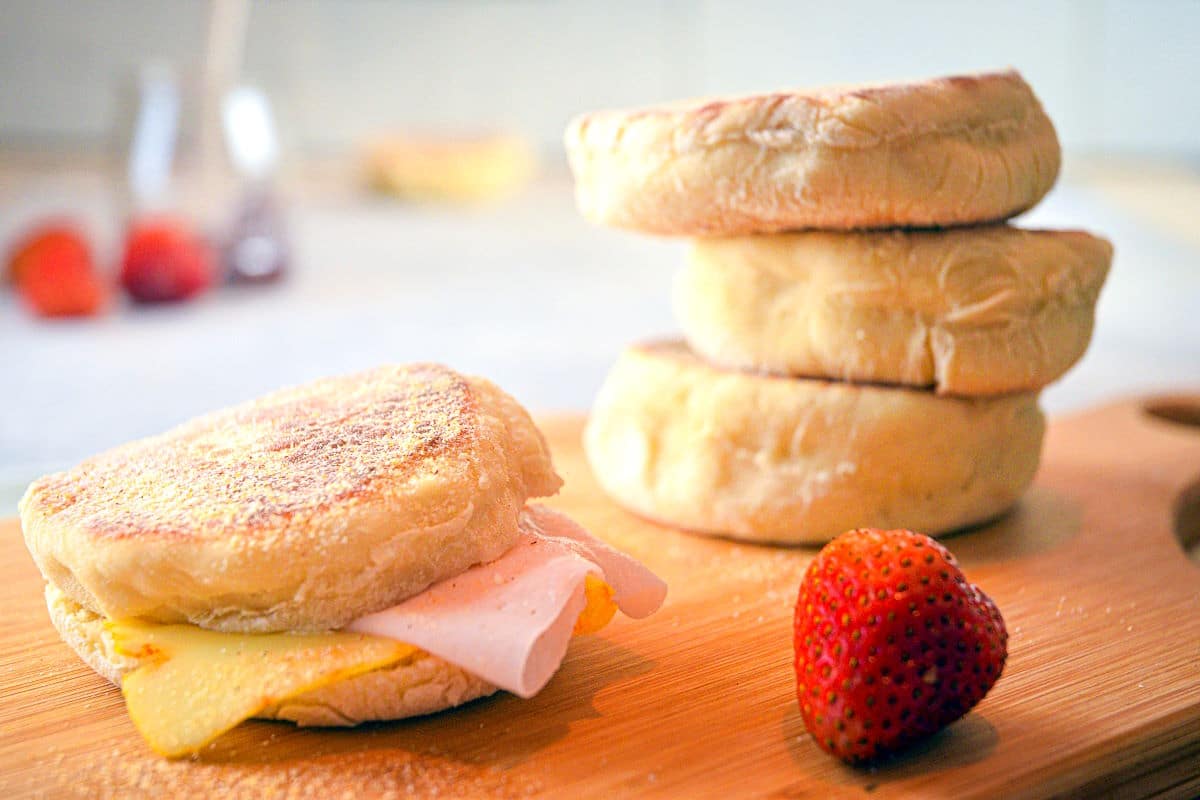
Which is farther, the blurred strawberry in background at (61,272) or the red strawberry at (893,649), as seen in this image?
the blurred strawberry in background at (61,272)

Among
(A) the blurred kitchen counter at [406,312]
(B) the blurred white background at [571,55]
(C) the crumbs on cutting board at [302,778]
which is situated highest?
(B) the blurred white background at [571,55]

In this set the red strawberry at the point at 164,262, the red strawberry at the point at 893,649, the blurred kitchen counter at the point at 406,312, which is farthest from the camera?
the red strawberry at the point at 164,262

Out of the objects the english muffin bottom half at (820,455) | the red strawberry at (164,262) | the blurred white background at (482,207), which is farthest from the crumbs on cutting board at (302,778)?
the red strawberry at (164,262)

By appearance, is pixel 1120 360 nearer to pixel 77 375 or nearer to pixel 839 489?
pixel 839 489

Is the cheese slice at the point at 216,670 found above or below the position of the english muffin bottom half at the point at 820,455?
above

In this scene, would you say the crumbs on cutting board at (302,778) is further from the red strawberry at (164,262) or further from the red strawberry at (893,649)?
the red strawberry at (164,262)

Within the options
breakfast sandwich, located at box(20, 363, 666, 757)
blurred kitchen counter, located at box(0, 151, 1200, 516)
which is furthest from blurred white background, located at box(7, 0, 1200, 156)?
A: breakfast sandwich, located at box(20, 363, 666, 757)

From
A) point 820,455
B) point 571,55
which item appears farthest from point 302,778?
point 571,55

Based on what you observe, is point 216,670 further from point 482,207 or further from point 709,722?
point 482,207
